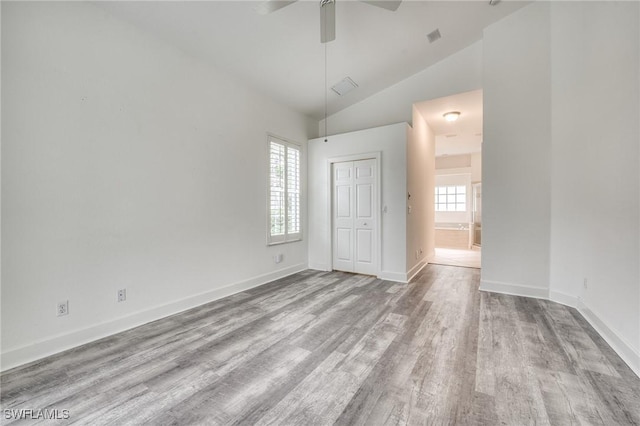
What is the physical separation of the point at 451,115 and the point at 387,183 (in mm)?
2004

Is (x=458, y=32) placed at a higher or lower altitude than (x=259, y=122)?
higher

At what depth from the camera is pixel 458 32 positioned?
394 centimetres

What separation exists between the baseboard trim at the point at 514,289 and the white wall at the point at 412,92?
9.74ft

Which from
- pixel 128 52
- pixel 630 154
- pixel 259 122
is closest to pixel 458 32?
pixel 630 154

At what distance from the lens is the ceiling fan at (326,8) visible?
2.33 metres

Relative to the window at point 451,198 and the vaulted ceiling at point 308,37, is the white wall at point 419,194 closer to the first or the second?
the vaulted ceiling at point 308,37

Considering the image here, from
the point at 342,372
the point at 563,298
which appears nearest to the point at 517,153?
the point at 563,298

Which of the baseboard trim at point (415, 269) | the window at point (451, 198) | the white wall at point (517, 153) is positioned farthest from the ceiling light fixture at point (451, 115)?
the window at point (451, 198)

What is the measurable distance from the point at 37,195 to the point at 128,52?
160 centimetres

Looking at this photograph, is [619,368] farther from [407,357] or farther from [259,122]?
[259,122]

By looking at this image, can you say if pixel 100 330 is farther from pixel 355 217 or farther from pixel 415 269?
pixel 415 269

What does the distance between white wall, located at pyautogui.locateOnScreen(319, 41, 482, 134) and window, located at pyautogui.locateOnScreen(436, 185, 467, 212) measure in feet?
18.1

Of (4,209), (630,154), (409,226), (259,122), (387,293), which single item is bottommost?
(387,293)

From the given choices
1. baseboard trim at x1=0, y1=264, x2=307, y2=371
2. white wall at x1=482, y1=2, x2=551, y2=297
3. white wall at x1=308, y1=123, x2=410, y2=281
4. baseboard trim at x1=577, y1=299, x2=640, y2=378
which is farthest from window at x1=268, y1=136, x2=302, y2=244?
baseboard trim at x1=577, y1=299, x2=640, y2=378
